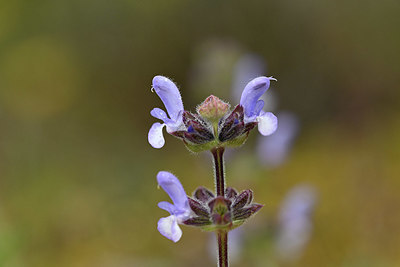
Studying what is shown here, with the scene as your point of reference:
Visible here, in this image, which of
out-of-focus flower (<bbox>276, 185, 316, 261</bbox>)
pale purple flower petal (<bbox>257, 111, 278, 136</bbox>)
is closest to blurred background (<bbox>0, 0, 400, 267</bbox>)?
out-of-focus flower (<bbox>276, 185, 316, 261</bbox>)

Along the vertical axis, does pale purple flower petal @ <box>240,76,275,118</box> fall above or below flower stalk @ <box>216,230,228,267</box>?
above

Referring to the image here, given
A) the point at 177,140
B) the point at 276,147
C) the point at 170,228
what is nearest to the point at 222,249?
the point at 170,228

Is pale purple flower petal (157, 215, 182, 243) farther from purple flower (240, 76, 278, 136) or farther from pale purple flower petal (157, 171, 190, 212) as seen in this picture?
purple flower (240, 76, 278, 136)

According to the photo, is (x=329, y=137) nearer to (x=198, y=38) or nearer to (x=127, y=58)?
(x=198, y=38)

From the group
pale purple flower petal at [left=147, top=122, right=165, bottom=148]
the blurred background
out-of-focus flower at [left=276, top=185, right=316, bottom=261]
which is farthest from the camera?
the blurred background

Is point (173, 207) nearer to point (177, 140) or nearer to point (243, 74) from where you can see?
point (243, 74)

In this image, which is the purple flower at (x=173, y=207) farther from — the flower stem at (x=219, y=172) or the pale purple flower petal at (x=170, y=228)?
the flower stem at (x=219, y=172)

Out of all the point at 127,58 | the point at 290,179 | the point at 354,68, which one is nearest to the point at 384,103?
the point at 354,68
